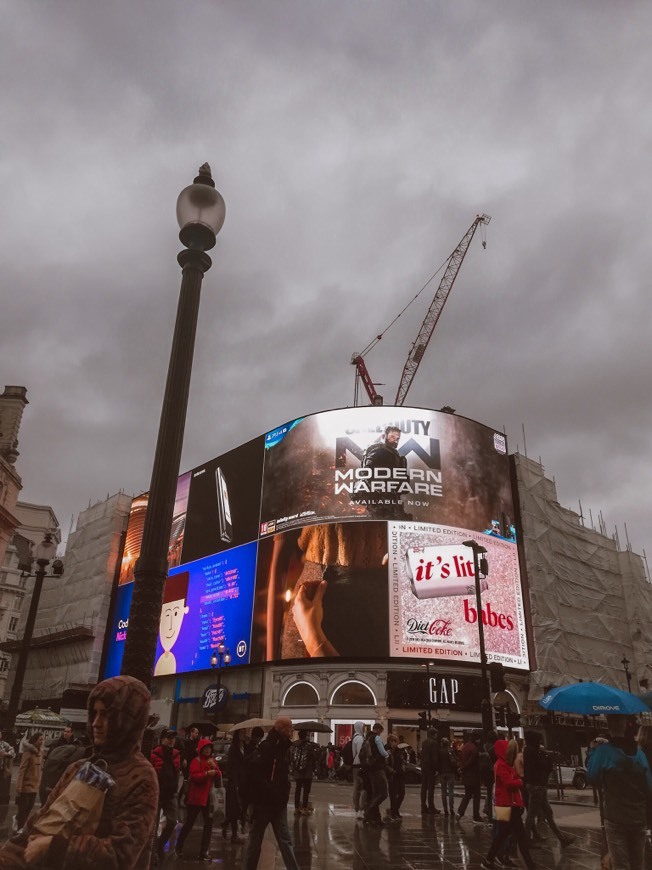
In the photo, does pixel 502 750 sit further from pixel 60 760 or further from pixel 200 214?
pixel 200 214

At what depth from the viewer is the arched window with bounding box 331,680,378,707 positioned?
4047 cm

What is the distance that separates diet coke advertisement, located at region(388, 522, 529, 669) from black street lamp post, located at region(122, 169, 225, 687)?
36.7m

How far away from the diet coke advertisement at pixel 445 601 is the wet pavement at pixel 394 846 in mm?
25643

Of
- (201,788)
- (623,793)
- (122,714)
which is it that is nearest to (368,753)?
(201,788)

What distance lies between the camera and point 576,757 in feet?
135

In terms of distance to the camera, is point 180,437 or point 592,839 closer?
point 180,437

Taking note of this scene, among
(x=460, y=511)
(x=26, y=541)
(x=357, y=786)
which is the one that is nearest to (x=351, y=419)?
(x=460, y=511)

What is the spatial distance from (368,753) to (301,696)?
103 ft

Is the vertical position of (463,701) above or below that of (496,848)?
above

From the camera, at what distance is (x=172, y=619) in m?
53.8

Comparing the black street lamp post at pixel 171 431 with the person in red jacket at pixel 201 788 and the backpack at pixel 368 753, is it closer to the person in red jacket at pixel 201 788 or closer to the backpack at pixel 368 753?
the person in red jacket at pixel 201 788

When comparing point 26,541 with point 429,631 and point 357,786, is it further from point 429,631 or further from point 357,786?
point 357,786

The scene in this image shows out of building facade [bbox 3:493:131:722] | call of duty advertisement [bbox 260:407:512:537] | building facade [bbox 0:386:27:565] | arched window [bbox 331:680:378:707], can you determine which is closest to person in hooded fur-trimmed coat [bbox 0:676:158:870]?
building facade [bbox 0:386:27:565]

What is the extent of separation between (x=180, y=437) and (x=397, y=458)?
3972cm
